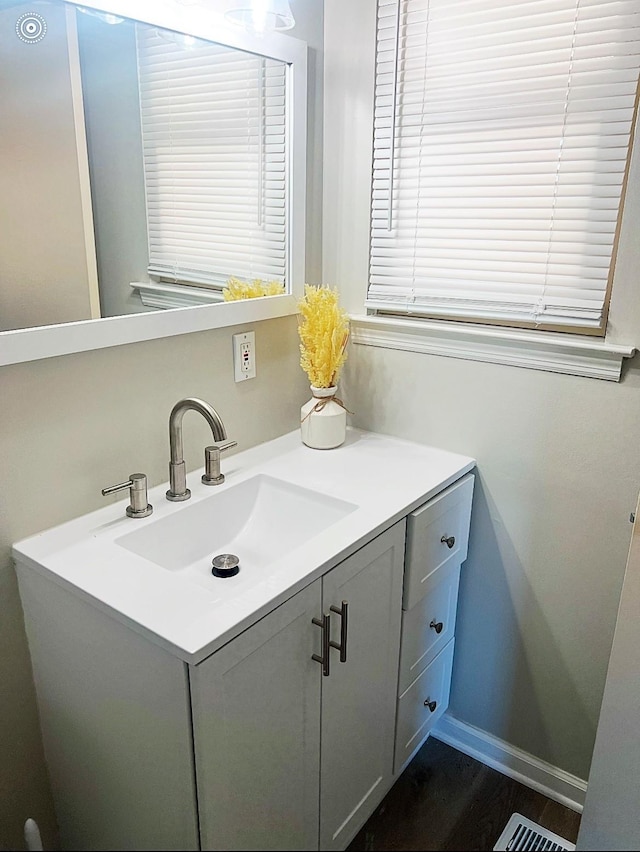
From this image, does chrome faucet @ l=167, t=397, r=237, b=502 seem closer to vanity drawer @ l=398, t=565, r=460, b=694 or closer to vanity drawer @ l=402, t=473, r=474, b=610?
vanity drawer @ l=402, t=473, r=474, b=610

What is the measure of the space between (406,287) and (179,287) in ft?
1.95

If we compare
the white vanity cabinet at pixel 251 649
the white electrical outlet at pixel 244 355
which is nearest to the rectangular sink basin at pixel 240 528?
the white vanity cabinet at pixel 251 649

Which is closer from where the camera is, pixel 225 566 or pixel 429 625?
pixel 225 566

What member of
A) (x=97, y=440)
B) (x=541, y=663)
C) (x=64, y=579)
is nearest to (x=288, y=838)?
(x=64, y=579)

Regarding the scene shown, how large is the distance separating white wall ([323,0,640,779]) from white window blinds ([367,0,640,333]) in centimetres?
8

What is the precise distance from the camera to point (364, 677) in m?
1.45

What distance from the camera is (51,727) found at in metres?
1.32

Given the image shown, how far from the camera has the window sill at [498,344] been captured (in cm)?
146

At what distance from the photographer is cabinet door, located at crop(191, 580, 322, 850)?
3.28ft

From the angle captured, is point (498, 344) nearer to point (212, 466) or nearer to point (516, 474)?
point (516, 474)

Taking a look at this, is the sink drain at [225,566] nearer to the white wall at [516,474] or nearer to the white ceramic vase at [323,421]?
the white ceramic vase at [323,421]

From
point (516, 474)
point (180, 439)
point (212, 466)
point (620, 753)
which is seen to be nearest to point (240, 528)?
point (212, 466)

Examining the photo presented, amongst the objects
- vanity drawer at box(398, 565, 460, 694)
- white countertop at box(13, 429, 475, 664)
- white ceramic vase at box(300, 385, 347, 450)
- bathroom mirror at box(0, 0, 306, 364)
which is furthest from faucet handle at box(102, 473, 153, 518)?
vanity drawer at box(398, 565, 460, 694)

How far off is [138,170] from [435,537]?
104 cm
